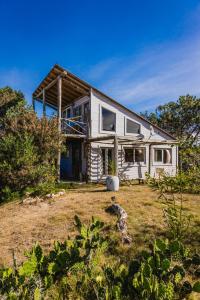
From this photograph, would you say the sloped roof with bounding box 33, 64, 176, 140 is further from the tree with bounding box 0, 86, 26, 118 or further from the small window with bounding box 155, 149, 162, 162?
the small window with bounding box 155, 149, 162, 162

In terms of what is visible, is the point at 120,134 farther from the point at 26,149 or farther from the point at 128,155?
the point at 26,149

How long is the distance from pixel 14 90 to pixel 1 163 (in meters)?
15.2

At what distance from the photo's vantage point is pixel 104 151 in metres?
19.1

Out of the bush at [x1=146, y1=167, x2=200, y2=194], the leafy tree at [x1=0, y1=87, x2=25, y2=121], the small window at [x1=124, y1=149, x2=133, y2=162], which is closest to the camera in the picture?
the bush at [x1=146, y1=167, x2=200, y2=194]

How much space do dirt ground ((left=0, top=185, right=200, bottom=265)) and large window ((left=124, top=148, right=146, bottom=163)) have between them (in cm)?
910

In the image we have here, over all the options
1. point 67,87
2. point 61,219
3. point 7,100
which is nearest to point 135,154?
point 67,87

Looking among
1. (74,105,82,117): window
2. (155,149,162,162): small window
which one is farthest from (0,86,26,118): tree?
(155,149,162,162): small window

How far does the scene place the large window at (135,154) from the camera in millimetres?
19844

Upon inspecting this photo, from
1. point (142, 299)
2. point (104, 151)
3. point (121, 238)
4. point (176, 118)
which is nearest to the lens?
point (142, 299)

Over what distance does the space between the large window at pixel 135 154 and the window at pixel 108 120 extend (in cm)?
230

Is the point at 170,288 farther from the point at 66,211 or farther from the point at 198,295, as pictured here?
the point at 66,211

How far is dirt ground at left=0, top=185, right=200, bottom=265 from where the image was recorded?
6.11m

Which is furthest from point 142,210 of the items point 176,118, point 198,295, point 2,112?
point 176,118

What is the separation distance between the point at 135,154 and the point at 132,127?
2.27 meters
